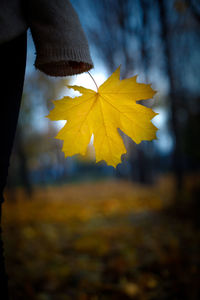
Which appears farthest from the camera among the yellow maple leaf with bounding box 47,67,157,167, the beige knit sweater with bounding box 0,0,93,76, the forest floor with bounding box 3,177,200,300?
the forest floor with bounding box 3,177,200,300

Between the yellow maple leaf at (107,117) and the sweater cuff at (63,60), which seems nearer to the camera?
the sweater cuff at (63,60)

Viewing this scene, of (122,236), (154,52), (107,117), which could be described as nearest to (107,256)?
(122,236)

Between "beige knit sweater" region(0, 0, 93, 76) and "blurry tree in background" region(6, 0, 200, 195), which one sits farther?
"blurry tree in background" region(6, 0, 200, 195)

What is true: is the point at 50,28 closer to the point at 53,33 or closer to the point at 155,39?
the point at 53,33

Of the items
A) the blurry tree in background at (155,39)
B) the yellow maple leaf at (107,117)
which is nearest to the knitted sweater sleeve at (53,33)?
the yellow maple leaf at (107,117)

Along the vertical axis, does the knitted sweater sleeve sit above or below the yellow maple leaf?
above

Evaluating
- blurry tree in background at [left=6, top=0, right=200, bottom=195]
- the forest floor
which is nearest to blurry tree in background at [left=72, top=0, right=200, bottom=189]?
blurry tree in background at [left=6, top=0, right=200, bottom=195]

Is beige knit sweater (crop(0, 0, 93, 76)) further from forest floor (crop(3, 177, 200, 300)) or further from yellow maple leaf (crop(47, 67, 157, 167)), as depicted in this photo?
forest floor (crop(3, 177, 200, 300))

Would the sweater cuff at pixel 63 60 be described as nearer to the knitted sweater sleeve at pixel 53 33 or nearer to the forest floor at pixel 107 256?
the knitted sweater sleeve at pixel 53 33
